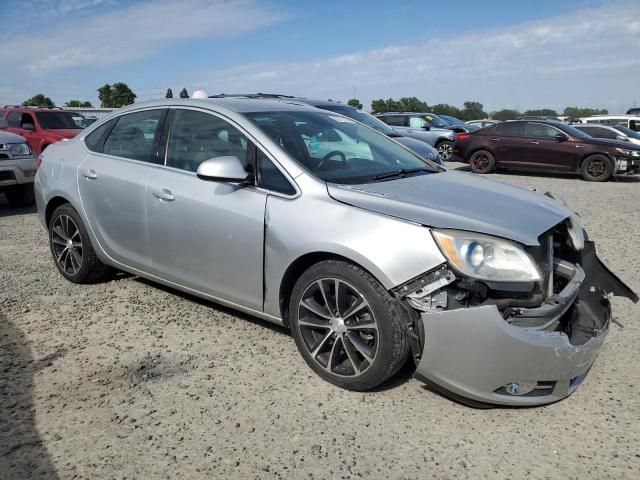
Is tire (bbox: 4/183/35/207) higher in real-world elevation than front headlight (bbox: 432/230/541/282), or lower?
lower

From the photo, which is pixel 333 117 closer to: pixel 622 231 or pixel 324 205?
pixel 324 205

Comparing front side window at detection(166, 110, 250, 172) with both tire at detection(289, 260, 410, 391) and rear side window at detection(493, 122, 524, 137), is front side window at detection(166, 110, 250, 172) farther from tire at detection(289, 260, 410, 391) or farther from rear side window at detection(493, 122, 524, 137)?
rear side window at detection(493, 122, 524, 137)

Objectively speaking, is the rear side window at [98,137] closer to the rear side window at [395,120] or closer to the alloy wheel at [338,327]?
the alloy wheel at [338,327]

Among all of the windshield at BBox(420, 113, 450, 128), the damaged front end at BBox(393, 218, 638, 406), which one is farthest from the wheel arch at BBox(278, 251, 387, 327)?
the windshield at BBox(420, 113, 450, 128)

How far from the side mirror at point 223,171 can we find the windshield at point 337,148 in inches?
13.7

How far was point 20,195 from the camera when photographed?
30.5 ft

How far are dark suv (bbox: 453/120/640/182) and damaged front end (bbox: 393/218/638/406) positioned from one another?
11.8 meters

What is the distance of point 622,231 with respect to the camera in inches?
289

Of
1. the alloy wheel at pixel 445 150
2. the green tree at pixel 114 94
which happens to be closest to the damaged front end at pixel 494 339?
the alloy wheel at pixel 445 150

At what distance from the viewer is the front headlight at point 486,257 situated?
8.91 ft

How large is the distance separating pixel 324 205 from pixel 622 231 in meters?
5.84

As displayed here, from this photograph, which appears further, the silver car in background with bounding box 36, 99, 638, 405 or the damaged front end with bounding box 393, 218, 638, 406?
the silver car in background with bounding box 36, 99, 638, 405

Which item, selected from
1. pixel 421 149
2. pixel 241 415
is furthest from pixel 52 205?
pixel 421 149

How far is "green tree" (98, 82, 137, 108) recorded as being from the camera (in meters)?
44.2
